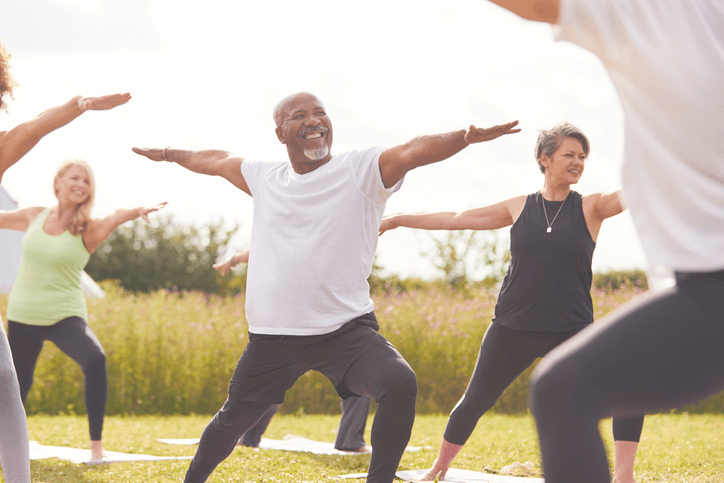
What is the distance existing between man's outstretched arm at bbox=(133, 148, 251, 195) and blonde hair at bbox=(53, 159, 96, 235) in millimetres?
1623

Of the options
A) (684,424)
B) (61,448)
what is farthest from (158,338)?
(684,424)

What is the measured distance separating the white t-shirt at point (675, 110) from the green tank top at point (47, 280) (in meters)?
4.99

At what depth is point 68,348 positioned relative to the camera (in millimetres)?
5812

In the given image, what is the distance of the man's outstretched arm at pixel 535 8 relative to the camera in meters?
1.99

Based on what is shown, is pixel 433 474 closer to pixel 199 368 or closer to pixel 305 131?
pixel 305 131

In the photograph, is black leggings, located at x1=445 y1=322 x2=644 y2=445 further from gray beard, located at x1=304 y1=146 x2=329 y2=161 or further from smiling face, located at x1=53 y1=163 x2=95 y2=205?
smiling face, located at x1=53 y1=163 x2=95 y2=205

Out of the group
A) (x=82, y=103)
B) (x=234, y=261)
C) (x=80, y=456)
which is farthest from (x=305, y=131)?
(x=80, y=456)

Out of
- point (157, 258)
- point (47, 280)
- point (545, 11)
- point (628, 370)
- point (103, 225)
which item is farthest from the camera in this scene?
point (157, 258)

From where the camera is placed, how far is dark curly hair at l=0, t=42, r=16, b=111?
12.8ft

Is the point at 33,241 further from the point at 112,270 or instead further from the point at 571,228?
the point at 112,270

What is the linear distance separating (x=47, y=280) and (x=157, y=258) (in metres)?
21.4

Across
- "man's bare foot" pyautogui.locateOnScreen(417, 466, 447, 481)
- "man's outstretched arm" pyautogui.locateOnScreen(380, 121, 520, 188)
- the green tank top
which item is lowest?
"man's bare foot" pyautogui.locateOnScreen(417, 466, 447, 481)

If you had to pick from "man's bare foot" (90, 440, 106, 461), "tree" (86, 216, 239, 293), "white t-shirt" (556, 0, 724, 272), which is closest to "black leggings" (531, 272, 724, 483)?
"white t-shirt" (556, 0, 724, 272)

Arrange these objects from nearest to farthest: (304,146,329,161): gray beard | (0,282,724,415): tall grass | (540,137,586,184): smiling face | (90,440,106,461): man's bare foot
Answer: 1. (304,146,329,161): gray beard
2. (540,137,586,184): smiling face
3. (90,440,106,461): man's bare foot
4. (0,282,724,415): tall grass
